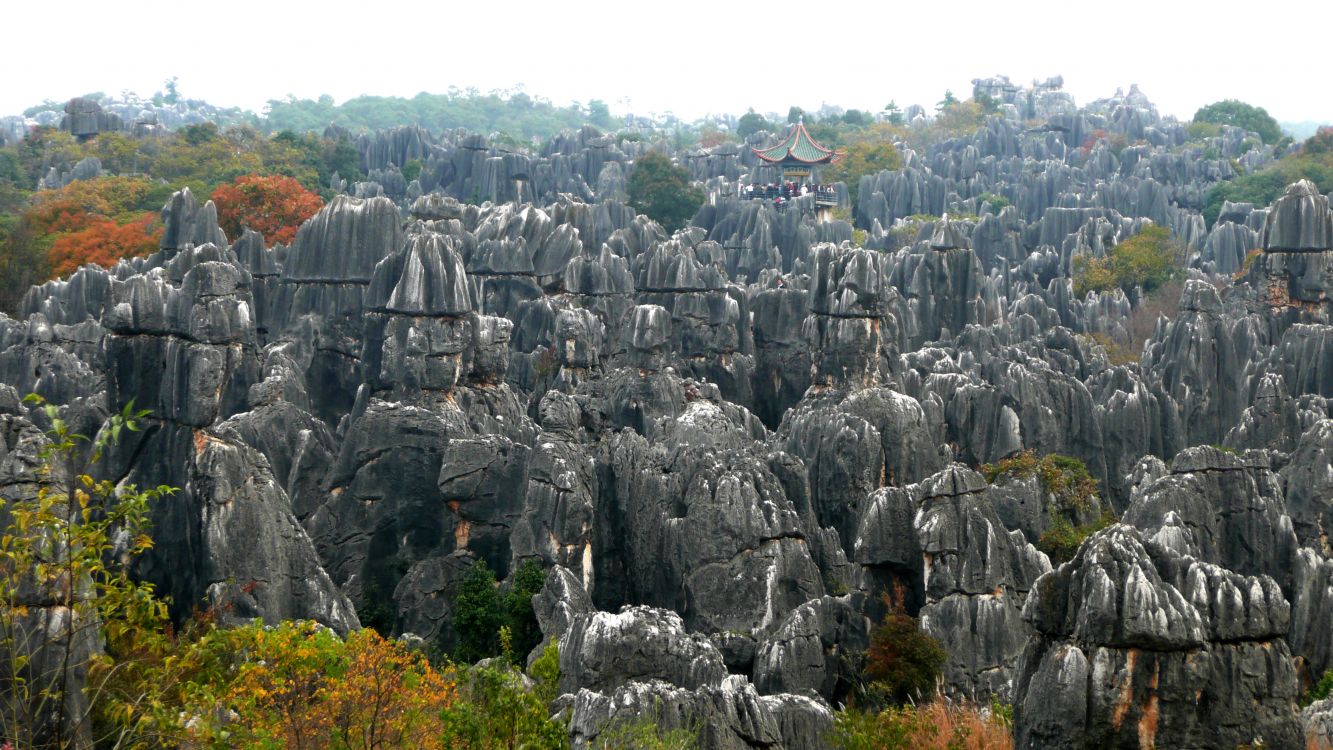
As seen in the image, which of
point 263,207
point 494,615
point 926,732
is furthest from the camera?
point 263,207

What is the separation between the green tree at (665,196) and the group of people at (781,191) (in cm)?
527

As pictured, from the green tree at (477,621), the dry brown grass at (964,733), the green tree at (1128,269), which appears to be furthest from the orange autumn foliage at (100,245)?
the dry brown grass at (964,733)

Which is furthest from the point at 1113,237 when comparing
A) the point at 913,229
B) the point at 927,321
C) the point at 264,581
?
the point at 264,581

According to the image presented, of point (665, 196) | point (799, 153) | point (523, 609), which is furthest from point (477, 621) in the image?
point (799, 153)

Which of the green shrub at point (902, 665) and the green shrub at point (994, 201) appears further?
the green shrub at point (994, 201)

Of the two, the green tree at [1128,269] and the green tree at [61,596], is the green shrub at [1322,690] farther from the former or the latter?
the green tree at [1128,269]

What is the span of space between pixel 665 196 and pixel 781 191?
10.4m

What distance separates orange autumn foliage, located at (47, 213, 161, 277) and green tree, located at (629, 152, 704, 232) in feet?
102

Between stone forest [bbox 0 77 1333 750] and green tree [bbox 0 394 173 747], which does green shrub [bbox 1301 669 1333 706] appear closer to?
stone forest [bbox 0 77 1333 750]

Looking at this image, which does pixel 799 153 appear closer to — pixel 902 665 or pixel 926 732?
pixel 902 665

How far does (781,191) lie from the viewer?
9688cm

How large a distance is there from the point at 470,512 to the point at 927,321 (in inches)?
1376

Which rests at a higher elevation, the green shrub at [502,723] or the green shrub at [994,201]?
the green shrub at [994,201]

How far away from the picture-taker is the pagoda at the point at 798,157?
102 metres
